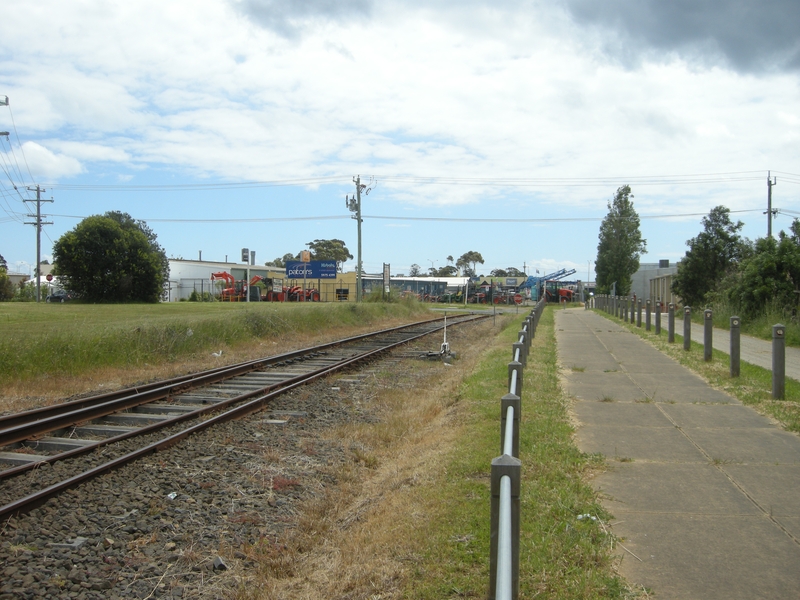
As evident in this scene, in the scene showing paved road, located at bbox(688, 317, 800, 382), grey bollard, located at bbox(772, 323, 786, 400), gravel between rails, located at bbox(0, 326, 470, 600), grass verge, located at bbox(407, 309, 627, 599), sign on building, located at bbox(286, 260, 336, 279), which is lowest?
gravel between rails, located at bbox(0, 326, 470, 600)

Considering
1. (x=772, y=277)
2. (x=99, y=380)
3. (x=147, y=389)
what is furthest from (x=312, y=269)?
(x=147, y=389)

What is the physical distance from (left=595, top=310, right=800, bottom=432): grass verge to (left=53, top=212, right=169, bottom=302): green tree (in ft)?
139

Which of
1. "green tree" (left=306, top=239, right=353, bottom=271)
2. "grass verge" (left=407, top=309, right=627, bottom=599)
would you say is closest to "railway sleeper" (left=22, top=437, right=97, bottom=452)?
"grass verge" (left=407, top=309, right=627, bottom=599)

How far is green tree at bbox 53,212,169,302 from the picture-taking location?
4884 cm

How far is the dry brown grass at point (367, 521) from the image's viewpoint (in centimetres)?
446

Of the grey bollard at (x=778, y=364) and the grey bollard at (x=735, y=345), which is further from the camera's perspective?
the grey bollard at (x=735, y=345)

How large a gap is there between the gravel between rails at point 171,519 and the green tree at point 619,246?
52944 mm

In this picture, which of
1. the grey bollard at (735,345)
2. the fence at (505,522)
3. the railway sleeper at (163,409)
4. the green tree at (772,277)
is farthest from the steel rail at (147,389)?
the green tree at (772,277)

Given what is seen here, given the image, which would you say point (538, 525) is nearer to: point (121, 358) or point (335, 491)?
point (335, 491)

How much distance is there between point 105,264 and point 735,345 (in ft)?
153

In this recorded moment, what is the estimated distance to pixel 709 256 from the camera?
3216 centimetres

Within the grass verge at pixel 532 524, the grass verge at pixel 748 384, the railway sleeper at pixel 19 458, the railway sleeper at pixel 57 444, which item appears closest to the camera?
the grass verge at pixel 532 524

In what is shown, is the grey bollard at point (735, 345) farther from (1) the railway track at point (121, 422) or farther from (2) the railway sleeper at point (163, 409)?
(2) the railway sleeper at point (163, 409)

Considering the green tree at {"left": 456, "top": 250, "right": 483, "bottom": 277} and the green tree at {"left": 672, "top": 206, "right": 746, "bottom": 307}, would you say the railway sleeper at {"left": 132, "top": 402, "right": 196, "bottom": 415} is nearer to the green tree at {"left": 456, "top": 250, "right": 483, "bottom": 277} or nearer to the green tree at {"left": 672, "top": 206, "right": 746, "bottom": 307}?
the green tree at {"left": 672, "top": 206, "right": 746, "bottom": 307}
